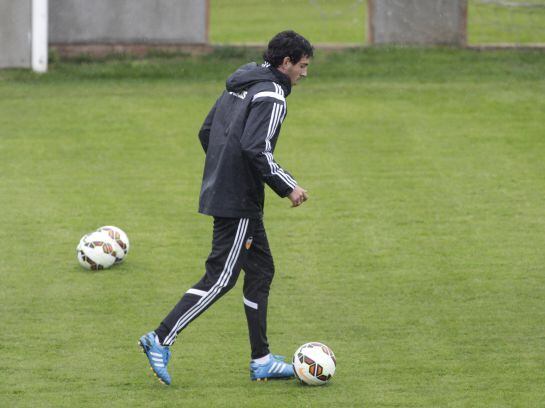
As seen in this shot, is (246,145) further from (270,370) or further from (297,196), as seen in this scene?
(270,370)

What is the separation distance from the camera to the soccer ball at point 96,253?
35.1 ft

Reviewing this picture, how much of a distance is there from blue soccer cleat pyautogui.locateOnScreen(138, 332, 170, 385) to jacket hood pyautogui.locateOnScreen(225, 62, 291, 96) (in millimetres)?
1700

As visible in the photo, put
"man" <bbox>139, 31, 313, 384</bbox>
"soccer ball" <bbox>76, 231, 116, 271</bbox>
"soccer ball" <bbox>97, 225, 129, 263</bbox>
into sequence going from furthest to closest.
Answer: "soccer ball" <bbox>97, 225, 129, 263</bbox>
"soccer ball" <bbox>76, 231, 116, 271</bbox>
"man" <bbox>139, 31, 313, 384</bbox>

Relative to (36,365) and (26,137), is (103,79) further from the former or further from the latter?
(36,365)

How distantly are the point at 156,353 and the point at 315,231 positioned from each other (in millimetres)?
5071

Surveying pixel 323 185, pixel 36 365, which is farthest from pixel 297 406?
pixel 323 185

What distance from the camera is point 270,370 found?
779 cm

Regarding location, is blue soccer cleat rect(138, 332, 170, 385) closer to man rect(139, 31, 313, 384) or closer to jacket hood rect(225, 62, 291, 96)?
man rect(139, 31, 313, 384)

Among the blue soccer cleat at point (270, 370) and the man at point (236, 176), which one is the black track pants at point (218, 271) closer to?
the man at point (236, 176)

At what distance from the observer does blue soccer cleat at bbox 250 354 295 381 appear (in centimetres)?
778

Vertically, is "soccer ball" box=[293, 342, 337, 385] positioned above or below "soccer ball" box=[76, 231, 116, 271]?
above

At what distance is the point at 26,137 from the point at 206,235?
535 centimetres

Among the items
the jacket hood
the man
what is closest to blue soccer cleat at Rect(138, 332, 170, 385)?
the man

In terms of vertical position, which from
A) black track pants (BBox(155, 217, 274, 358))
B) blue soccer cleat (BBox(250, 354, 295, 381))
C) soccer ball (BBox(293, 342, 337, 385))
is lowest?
blue soccer cleat (BBox(250, 354, 295, 381))
